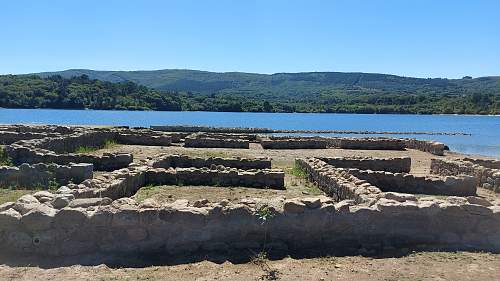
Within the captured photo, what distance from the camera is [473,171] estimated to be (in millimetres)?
18875

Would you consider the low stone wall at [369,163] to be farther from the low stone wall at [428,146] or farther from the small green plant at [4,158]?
the low stone wall at [428,146]

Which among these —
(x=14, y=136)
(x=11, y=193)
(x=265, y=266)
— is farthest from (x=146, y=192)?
(x=14, y=136)

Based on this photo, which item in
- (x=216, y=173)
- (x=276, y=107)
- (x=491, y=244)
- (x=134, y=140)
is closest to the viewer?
(x=491, y=244)

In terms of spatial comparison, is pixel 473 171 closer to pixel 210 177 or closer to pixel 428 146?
pixel 210 177

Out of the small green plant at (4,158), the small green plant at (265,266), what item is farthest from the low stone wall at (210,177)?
the small green plant at (265,266)

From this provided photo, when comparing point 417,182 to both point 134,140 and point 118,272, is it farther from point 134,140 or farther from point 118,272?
point 134,140

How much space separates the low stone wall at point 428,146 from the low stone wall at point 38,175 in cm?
2509

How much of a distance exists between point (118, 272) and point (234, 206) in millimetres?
2275

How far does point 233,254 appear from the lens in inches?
343

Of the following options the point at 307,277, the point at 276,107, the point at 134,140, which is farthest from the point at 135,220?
the point at 276,107

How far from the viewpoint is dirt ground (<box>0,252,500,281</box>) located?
7.75 meters

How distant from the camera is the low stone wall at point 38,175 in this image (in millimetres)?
14594

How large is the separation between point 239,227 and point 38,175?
8.43 m

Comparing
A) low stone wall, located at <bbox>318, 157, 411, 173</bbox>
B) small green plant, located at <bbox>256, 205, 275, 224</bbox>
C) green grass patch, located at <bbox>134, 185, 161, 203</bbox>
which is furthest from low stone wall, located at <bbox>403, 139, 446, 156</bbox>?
small green plant, located at <bbox>256, 205, 275, 224</bbox>
